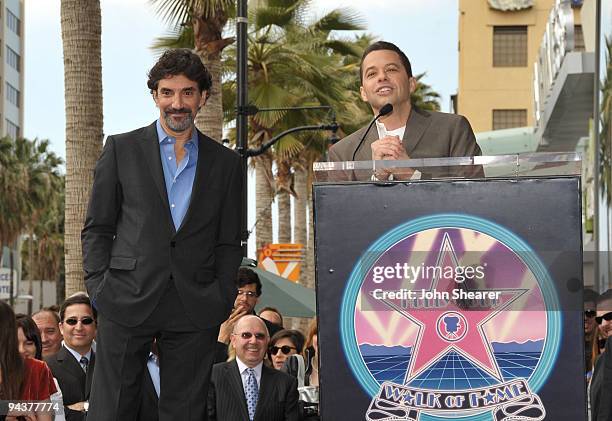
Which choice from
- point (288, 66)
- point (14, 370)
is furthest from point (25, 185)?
point (14, 370)

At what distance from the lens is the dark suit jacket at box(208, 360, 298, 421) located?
8.20m

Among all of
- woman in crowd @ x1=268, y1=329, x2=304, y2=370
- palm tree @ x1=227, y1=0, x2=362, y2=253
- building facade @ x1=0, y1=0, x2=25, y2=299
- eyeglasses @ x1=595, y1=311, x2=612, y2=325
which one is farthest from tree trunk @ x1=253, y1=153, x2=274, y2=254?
building facade @ x1=0, y1=0, x2=25, y2=299

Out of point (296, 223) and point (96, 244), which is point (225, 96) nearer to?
point (296, 223)

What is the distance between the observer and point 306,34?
3216 centimetres

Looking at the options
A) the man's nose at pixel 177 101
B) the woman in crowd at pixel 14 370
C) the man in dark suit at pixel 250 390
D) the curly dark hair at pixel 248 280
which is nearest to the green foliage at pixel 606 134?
the curly dark hair at pixel 248 280

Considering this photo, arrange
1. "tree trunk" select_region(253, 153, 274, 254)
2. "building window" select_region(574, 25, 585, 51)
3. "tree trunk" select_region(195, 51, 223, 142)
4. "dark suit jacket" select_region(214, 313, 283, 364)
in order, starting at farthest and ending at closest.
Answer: "building window" select_region(574, 25, 585, 51), "tree trunk" select_region(253, 153, 274, 254), "tree trunk" select_region(195, 51, 223, 142), "dark suit jacket" select_region(214, 313, 283, 364)

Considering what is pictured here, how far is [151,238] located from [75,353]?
3995 millimetres

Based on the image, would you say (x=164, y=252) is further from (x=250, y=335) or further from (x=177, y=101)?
(x=250, y=335)

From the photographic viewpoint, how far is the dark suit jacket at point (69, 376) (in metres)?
8.29

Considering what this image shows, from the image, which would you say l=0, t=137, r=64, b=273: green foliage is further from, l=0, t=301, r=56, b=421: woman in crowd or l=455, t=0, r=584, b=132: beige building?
l=0, t=301, r=56, b=421: woman in crowd

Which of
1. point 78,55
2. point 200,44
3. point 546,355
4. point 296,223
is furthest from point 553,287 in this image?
point 296,223

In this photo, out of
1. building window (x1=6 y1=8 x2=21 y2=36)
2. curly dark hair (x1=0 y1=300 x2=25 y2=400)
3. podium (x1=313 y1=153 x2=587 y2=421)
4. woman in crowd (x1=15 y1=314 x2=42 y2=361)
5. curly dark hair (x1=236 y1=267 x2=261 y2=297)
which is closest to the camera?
podium (x1=313 y1=153 x2=587 y2=421)

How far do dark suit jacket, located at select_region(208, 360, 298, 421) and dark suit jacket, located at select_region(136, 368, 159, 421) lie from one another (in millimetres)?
2731

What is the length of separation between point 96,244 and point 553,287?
1.87 meters
